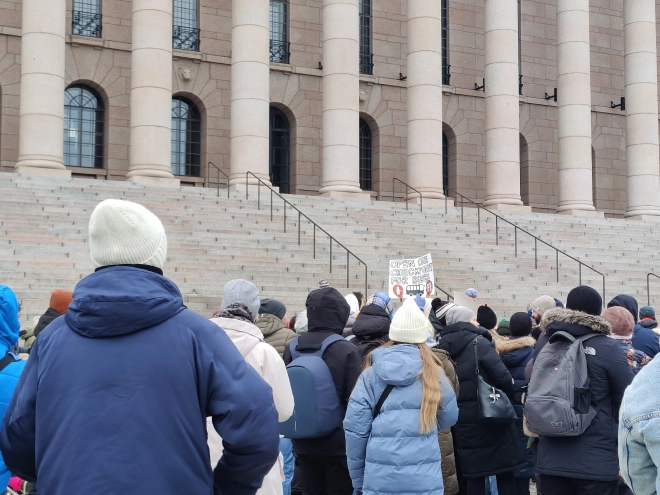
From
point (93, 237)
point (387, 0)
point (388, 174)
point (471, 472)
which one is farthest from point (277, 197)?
point (93, 237)

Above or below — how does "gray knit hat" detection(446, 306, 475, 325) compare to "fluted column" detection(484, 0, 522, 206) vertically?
below

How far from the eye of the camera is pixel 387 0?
3647 centimetres

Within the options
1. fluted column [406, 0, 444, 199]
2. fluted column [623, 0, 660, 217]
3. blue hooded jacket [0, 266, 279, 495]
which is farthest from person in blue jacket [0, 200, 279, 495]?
fluted column [623, 0, 660, 217]

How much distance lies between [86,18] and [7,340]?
2851 centimetres

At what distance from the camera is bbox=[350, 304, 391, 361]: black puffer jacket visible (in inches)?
273

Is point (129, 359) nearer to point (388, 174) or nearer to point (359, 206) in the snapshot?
point (359, 206)

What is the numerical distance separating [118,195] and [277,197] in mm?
4454

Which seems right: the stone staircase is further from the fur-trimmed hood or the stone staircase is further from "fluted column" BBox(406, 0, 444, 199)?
the fur-trimmed hood

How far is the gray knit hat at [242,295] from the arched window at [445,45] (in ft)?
108

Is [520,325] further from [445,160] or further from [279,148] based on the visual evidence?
[445,160]

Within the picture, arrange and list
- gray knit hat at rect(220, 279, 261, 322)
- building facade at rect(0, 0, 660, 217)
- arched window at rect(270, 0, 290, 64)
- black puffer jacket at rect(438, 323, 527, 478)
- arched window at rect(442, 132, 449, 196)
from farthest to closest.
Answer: arched window at rect(442, 132, 449, 196) → arched window at rect(270, 0, 290, 64) → building facade at rect(0, 0, 660, 217) → black puffer jacket at rect(438, 323, 527, 478) → gray knit hat at rect(220, 279, 261, 322)

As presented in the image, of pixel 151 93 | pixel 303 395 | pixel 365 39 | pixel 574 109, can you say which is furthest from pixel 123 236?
pixel 365 39

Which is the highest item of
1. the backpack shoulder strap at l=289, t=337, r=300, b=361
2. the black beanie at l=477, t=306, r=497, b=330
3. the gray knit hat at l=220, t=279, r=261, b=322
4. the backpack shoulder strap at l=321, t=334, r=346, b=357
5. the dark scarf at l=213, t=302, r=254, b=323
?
the gray knit hat at l=220, t=279, r=261, b=322

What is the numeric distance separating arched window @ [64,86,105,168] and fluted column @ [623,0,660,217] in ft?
59.7
